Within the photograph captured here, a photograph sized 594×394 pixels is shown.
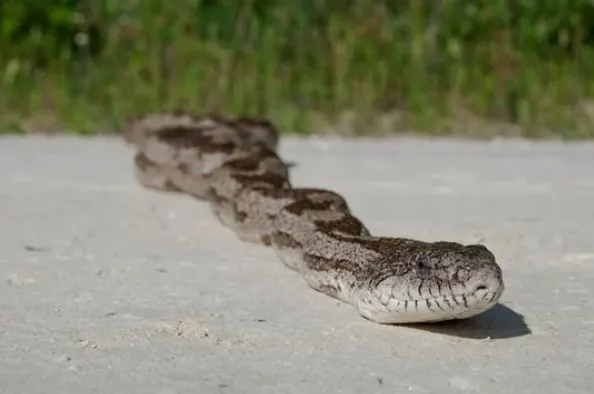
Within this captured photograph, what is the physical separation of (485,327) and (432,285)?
1.47 feet

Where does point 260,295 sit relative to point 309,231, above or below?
below

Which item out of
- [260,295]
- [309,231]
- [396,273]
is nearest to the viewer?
[396,273]

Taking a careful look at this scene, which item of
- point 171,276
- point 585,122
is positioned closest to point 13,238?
point 171,276

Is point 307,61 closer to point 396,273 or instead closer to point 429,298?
point 396,273

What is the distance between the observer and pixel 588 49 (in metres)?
13.1

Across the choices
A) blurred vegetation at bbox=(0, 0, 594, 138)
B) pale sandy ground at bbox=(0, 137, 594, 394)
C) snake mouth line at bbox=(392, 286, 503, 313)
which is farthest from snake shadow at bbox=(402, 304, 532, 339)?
blurred vegetation at bbox=(0, 0, 594, 138)

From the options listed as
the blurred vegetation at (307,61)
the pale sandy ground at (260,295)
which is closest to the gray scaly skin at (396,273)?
the pale sandy ground at (260,295)

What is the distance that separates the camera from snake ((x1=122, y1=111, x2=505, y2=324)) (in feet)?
14.8

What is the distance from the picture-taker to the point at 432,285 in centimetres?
450

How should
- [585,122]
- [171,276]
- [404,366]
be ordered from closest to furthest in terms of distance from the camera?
1. [404,366]
2. [171,276]
3. [585,122]

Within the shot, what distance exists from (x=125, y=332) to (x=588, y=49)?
9.65 metres

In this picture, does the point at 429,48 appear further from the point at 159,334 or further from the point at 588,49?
the point at 159,334

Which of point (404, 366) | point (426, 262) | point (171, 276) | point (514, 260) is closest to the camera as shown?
point (404, 366)

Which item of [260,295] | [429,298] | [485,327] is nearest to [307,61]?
[260,295]
